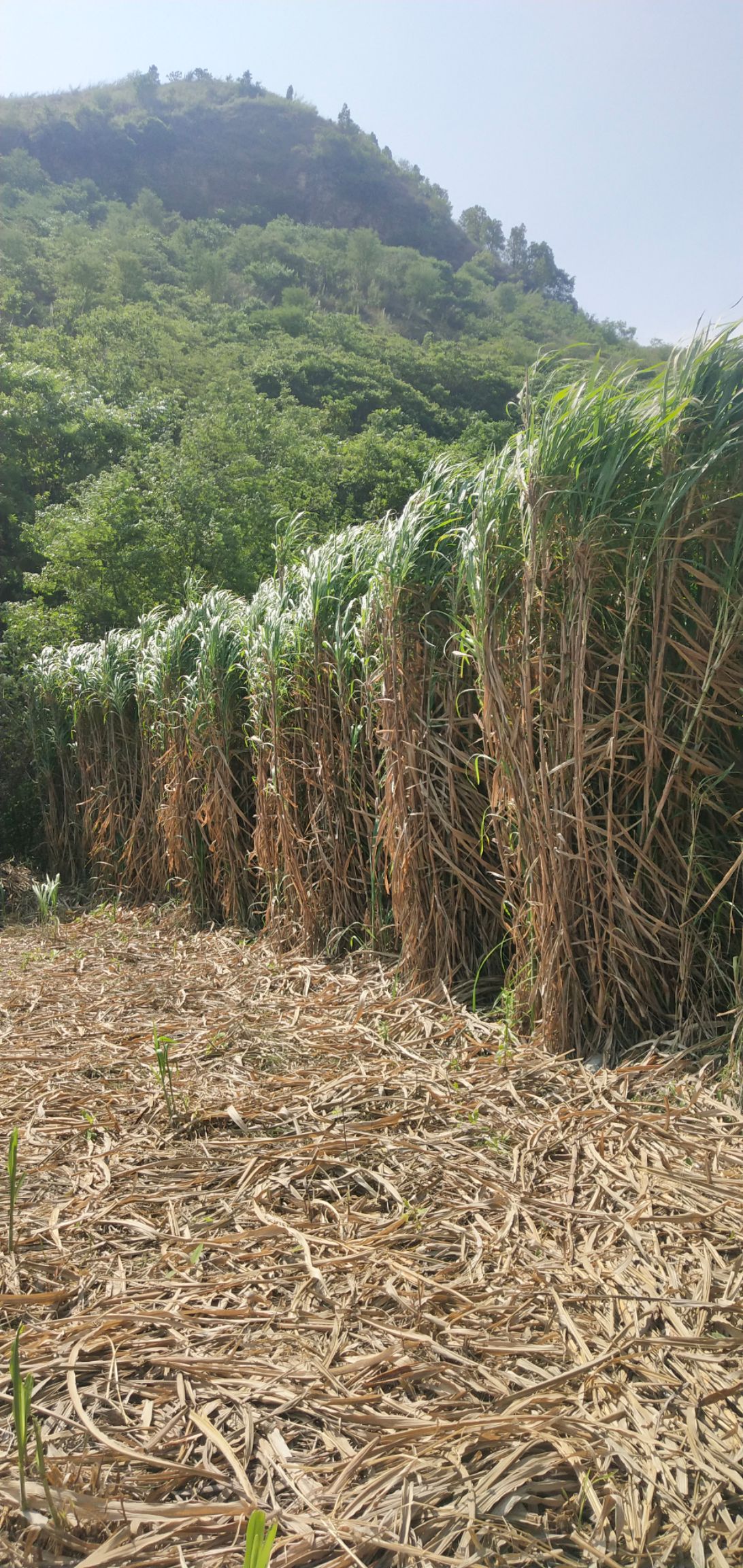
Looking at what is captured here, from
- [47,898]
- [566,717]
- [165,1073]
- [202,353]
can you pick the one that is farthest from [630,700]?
[202,353]

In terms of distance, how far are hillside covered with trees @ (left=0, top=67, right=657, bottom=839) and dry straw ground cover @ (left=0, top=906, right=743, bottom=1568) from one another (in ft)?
6.94

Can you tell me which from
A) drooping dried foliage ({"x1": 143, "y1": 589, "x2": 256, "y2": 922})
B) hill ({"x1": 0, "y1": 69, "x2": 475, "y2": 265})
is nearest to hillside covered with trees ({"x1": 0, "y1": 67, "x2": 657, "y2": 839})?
hill ({"x1": 0, "y1": 69, "x2": 475, "y2": 265})

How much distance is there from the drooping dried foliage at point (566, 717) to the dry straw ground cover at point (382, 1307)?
1.17 ft

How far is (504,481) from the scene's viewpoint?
255 cm

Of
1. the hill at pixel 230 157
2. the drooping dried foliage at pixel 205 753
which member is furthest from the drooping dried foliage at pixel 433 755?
the hill at pixel 230 157

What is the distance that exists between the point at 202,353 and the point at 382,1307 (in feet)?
89.6

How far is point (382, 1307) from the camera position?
1.40m

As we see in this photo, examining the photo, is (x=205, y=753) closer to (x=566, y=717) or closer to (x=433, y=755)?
(x=433, y=755)

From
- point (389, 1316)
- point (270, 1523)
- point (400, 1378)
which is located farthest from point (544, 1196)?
point (270, 1523)

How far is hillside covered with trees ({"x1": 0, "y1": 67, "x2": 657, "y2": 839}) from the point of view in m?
11.4

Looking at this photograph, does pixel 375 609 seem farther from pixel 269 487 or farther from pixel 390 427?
pixel 390 427

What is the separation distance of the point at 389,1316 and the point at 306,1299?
15 centimetres

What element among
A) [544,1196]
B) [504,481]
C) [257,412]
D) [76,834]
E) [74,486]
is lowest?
[76,834]

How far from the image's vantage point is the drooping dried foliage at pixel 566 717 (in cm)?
224
